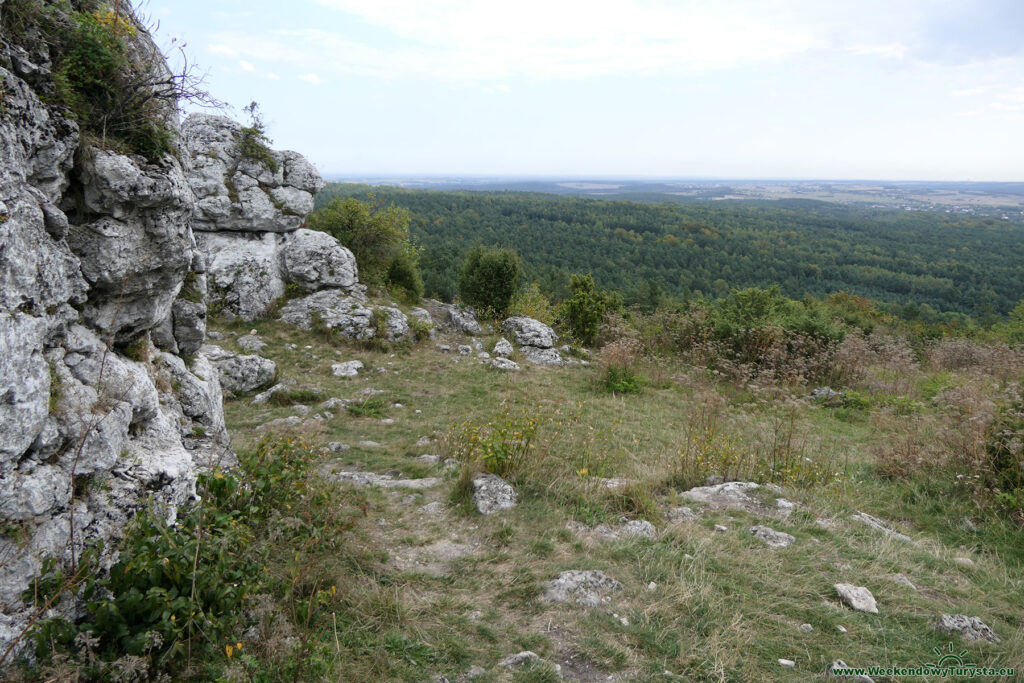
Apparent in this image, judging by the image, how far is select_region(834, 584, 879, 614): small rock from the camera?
3.28 metres

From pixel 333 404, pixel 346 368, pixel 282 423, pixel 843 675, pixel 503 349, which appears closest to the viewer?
pixel 843 675

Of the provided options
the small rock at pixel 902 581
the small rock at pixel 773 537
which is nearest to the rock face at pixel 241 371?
the small rock at pixel 773 537

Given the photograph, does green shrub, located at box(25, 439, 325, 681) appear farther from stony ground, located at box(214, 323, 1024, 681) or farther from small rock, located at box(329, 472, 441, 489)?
small rock, located at box(329, 472, 441, 489)

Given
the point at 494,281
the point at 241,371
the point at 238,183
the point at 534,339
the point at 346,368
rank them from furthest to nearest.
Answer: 1. the point at 494,281
2. the point at 534,339
3. the point at 238,183
4. the point at 346,368
5. the point at 241,371

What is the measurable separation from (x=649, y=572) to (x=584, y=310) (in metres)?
12.5

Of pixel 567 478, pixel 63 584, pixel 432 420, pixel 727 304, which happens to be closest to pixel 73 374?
pixel 63 584

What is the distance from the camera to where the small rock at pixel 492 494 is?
4520 millimetres

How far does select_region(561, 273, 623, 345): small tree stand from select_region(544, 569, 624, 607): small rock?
1227 cm

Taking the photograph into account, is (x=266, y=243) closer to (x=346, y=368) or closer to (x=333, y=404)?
(x=346, y=368)

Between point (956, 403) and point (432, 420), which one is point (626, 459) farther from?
point (956, 403)

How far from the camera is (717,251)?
6544 cm

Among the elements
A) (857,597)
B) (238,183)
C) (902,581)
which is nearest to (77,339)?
(857,597)

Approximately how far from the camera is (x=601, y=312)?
15.8 metres

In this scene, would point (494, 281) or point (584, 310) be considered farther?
point (494, 281)
